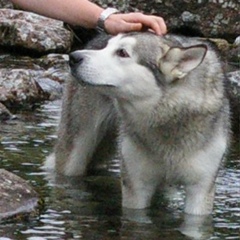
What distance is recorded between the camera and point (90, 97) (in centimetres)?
909

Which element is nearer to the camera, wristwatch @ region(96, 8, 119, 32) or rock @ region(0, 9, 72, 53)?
wristwatch @ region(96, 8, 119, 32)

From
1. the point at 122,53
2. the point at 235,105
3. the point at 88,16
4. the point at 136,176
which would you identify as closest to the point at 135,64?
the point at 122,53

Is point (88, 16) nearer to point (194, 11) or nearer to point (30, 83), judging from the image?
point (30, 83)

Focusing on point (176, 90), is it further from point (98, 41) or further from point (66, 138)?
point (66, 138)

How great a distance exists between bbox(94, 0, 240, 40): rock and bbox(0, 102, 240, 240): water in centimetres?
752

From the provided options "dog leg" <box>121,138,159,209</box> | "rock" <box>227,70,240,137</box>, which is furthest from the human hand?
"rock" <box>227,70,240,137</box>

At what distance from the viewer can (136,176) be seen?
7.92 metres

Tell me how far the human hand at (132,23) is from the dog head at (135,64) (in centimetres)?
5

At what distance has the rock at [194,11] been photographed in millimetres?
17750

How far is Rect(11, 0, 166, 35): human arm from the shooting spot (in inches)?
294

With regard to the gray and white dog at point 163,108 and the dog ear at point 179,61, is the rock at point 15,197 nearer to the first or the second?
the gray and white dog at point 163,108

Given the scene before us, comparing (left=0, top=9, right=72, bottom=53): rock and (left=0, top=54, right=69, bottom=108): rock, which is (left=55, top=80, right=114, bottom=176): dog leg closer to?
(left=0, top=54, right=69, bottom=108): rock

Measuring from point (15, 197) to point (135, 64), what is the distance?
1.36 meters

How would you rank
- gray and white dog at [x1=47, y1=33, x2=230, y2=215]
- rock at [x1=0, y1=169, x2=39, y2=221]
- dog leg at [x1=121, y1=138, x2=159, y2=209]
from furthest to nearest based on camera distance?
dog leg at [x1=121, y1=138, x2=159, y2=209]
rock at [x1=0, y1=169, x2=39, y2=221]
gray and white dog at [x1=47, y1=33, x2=230, y2=215]
